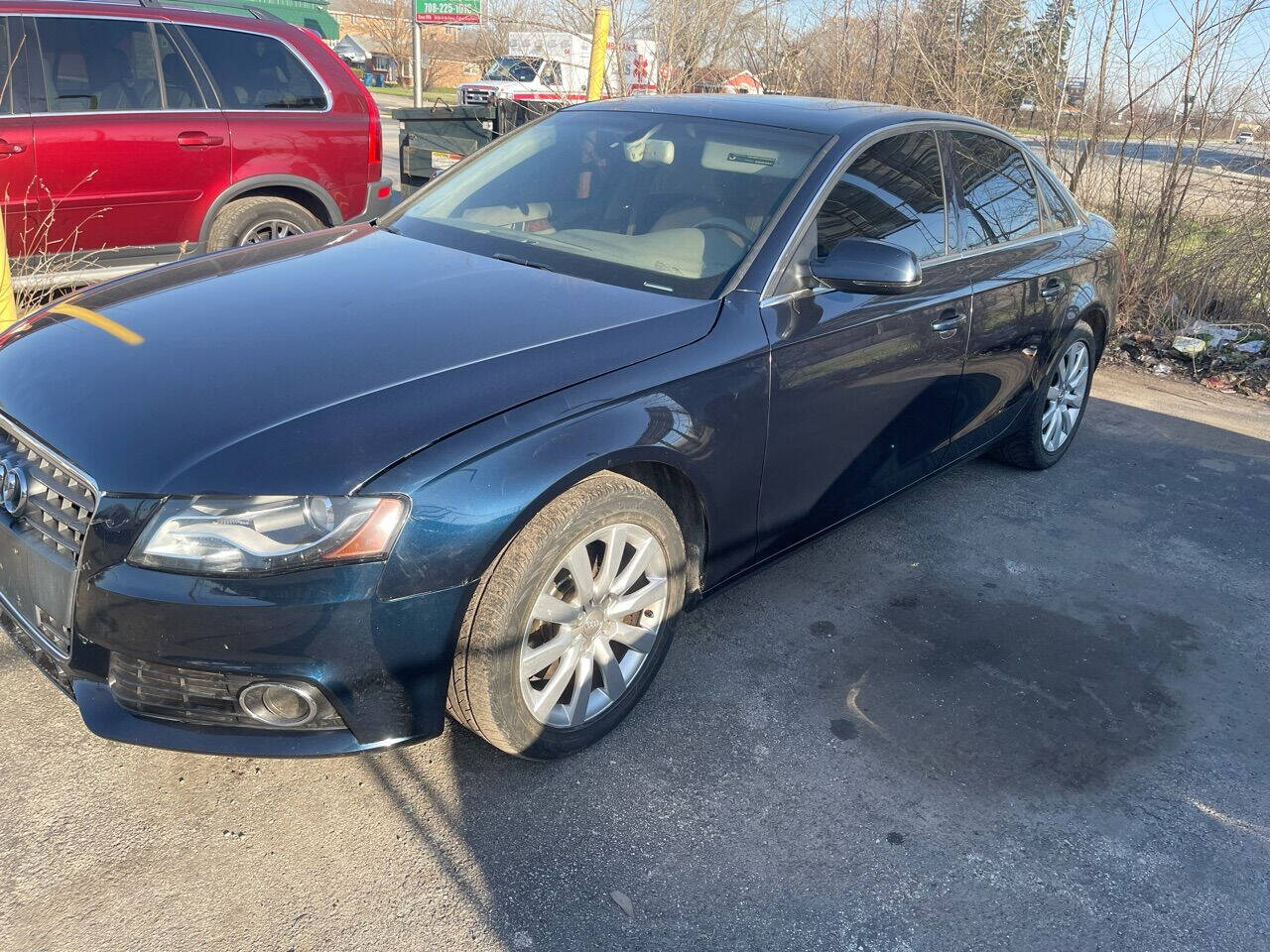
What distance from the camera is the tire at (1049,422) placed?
4832 mm

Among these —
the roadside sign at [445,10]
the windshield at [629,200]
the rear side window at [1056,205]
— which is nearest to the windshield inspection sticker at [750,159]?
the windshield at [629,200]

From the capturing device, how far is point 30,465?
2.38 metres

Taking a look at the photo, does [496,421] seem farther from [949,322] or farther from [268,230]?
[268,230]

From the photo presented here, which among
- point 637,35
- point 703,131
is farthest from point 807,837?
point 637,35

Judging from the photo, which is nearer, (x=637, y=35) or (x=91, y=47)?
(x=91, y=47)

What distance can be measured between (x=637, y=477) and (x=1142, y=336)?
6548 mm

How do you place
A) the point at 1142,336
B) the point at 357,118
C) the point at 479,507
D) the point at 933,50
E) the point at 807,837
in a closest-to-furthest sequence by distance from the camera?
the point at 479,507 → the point at 807,837 → the point at 357,118 → the point at 1142,336 → the point at 933,50

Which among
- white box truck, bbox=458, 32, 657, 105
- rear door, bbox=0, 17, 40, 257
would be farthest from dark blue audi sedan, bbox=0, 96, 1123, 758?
white box truck, bbox=458, 32, 657, 105

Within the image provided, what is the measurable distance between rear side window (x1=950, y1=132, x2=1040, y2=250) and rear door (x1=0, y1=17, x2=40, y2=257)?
469 centimetres

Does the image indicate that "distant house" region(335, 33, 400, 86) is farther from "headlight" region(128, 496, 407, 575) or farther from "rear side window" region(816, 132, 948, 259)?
"headlight" region(128, 496, 407, 575)

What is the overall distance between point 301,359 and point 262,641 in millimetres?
736

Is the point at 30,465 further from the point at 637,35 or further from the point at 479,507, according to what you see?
the point at 637,35

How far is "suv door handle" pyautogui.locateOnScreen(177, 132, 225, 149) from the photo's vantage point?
599 cm

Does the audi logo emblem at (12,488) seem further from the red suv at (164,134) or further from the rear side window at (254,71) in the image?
the rear side window at (254,71)
